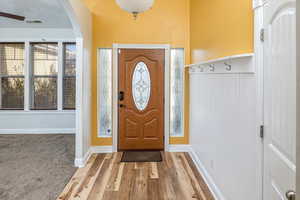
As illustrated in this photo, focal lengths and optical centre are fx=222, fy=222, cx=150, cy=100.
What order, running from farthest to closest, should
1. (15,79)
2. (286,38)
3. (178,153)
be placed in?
(15,79)
(178,153)
(286,38)

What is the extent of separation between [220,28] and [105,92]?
100.0 inches

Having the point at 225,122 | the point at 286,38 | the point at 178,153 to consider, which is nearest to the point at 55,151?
the point at 178,153

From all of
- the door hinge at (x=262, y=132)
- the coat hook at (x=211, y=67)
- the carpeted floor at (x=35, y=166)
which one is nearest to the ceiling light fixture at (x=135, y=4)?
the coat hook at (x=211, y=67)

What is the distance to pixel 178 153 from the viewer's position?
14.0ft

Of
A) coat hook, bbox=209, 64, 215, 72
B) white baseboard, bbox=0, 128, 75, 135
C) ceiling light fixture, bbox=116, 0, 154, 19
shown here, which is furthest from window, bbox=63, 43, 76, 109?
coat hook, bbox=209, 64, 215, 72

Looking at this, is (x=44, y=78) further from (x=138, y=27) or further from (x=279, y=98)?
(x=279, y=98)

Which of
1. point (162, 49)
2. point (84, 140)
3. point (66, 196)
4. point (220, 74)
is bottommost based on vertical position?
point (66, 196)

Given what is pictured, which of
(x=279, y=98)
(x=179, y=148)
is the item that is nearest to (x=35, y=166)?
(x=179, y=148)

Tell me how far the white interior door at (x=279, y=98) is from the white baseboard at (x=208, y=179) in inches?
43.4

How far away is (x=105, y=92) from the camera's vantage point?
4332mm

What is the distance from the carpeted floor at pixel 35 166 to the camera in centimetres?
273

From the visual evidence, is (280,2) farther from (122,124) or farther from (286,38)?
(122,124)

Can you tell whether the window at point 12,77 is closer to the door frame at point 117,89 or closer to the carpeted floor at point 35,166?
the carpeted floor at point 35,166

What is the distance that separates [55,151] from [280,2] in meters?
4.23
